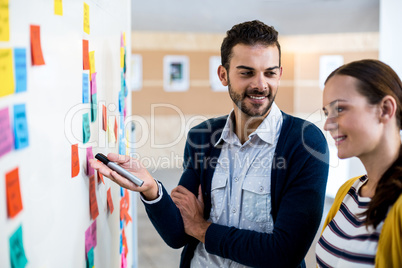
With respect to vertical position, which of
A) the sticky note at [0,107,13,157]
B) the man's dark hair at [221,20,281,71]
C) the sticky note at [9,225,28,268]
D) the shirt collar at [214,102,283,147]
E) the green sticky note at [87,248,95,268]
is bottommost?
the green sticky note at [87,248,95,268]

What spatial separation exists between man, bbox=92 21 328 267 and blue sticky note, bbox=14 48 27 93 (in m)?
0.44

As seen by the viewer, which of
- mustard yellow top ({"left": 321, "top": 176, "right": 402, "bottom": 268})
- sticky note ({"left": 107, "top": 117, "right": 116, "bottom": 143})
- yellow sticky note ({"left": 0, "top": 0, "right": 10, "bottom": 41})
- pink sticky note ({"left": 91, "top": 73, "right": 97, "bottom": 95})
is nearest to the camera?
yellow sticky note ({"left": 0, "top": 0, "right": 10, "bottom": 41})

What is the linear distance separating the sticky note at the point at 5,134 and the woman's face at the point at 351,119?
75 centimetres

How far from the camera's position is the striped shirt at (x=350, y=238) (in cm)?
95

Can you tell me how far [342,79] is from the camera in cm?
104

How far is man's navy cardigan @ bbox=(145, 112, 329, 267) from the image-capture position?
48.0 inches

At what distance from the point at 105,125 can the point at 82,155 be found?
30cm

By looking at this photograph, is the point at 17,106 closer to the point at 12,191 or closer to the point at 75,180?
the point at 12,191

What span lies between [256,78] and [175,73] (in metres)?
5.65

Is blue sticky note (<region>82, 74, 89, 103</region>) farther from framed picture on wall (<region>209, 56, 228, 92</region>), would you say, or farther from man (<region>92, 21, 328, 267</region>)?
framed picture on wall (<region>209, 56, 228, 92</region>)

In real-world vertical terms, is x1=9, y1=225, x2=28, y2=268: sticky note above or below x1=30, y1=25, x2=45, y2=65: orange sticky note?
below

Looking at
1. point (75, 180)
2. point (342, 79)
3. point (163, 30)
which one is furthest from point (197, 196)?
point (163, 30)

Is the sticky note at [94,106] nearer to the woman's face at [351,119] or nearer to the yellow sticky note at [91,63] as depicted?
the yellow sticky note at [91,63]

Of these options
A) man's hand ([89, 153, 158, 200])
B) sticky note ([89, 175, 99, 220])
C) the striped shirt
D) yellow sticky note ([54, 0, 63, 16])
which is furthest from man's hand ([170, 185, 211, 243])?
yellow sticky note ([54, 0, 63, 16])
